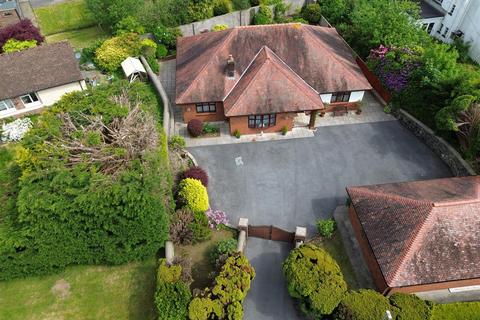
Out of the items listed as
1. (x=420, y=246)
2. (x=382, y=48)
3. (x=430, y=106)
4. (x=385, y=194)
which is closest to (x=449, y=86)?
(x=430, y=106)

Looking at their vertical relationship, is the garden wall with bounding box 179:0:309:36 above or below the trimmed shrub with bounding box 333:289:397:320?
above

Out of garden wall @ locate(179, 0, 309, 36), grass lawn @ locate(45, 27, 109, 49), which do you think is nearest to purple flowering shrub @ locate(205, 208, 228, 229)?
garden wall @ locate(179, 0, 309, 36)

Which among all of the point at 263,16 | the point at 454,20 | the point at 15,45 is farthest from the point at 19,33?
the point at 454,20

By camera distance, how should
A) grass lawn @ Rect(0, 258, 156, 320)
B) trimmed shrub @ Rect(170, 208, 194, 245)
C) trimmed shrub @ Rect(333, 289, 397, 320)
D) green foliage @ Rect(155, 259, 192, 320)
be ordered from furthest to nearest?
1. trimmed shrub @ Rect(170, 208, 194, 245)
2. grass lawn @ Rect(0, 258, 156, 320)
3. green foliage @ Rect(155, 259, 192, 320)
4. trimmed shrub @ Rect(333, 289, 397, 320)

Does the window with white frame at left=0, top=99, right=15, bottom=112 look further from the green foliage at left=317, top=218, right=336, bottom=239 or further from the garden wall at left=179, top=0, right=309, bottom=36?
the green foliage at left=317, top=218, right=336, bottom=239

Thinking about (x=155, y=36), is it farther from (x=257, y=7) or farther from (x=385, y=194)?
(x=385, y=194)

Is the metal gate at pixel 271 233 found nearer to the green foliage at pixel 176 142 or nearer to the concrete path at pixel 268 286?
the concrete path at pixel 268 286
